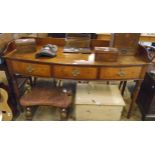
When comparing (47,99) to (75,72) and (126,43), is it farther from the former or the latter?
(126,43)

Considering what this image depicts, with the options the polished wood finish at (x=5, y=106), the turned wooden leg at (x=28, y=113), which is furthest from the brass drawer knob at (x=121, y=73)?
the polished wood finish at (x=5, y=106)

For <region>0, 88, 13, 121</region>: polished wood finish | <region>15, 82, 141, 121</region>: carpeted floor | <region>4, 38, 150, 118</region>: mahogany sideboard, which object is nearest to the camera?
<region>4, 38, 150, 118</region>: mahogany sideboard

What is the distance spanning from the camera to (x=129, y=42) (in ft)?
4.19

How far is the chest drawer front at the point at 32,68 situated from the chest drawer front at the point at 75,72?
0.24ft

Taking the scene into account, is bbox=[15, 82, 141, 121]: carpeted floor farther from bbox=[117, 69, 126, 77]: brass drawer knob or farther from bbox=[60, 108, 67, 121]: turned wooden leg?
bbox=[117, 69, 126, 77]: brass drawer knob

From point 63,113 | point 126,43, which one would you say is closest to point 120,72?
point 126,43

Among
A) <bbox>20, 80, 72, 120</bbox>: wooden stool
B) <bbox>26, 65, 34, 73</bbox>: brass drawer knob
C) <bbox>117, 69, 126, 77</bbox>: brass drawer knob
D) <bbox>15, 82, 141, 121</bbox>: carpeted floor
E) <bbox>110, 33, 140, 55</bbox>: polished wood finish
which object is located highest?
<bbox>110, 33, 140, 55</bbox>: polished wood finish

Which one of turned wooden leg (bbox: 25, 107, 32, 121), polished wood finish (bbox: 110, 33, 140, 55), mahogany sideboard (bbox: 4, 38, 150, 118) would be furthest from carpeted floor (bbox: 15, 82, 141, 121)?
polished wood finish (bbox: 110, 33, 140, 55)

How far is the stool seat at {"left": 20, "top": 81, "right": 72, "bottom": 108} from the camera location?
138 cm

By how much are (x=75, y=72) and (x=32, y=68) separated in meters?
0.34

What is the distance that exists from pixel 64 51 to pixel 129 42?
0.55m
